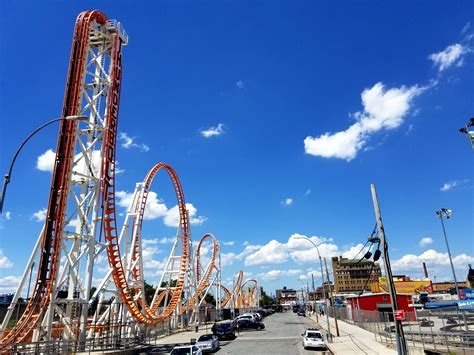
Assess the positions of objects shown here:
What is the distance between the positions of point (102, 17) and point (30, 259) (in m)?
21.4

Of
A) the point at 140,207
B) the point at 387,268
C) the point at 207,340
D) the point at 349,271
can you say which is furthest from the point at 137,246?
the point at 349,271

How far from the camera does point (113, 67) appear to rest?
32.7m

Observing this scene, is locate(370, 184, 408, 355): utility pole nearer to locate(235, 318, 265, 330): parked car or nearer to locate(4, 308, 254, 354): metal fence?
locate(4, 308, 254, 354): metal fence

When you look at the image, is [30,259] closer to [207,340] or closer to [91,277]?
[91,277]

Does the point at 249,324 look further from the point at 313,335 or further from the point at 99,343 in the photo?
the point at 99,343

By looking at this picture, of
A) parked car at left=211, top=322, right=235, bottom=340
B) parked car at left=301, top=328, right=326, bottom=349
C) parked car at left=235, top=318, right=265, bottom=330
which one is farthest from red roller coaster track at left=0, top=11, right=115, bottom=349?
parked car at left=235, top=318, right=265, bottom=330

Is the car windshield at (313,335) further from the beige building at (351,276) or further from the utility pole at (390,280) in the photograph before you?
the beige building at (351,276)

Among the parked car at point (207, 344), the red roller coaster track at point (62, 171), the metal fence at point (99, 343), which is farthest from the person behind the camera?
the parked car at point (207, 344)

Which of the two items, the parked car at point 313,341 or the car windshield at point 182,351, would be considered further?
the parked car at point 313,341

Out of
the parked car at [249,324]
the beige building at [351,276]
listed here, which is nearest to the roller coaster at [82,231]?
the parked car at [249,324]

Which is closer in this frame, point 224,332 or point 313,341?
point 313,341

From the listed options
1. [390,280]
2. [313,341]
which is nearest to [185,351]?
[390,280]

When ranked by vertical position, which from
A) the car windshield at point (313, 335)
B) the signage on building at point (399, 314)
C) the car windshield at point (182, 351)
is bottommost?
the car windshield at point (313, 335)

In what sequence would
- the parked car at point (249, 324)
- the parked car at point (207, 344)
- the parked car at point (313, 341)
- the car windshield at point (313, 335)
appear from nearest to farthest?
the parked car at point (207, 344) → the parked car at point (313, 341) → the car windshield at point (313, 335) → the parked car at point (249, 324)
